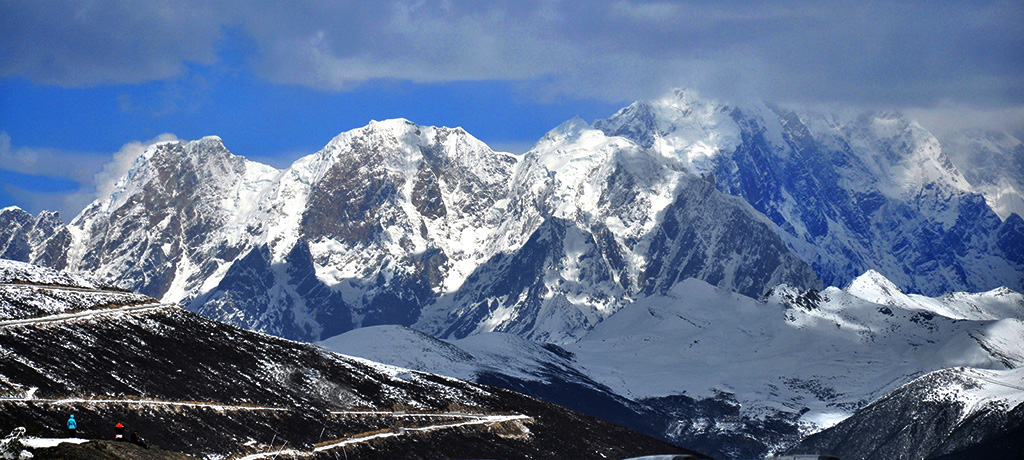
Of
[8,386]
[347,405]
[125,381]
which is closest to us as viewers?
[8,386]

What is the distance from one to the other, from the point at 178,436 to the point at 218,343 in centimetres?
5316

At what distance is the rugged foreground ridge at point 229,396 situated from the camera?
112 meters

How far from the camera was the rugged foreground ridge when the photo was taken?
11175 centimetres

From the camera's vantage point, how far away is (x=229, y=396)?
444 ft

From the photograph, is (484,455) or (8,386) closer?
(8,386)

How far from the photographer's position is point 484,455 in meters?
145

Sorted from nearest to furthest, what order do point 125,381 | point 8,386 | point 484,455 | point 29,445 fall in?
point 29,445
point 8,386
point 125,381
point 484,455

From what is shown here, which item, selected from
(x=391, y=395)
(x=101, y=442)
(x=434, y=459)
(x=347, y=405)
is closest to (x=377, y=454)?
(x=434, y=459)

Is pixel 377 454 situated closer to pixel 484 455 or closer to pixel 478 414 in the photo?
pixel 484 455

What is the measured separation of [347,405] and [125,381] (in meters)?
38.2

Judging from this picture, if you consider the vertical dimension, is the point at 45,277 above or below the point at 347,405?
above

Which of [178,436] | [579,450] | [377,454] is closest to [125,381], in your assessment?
[178,436]

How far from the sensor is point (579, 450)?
165m

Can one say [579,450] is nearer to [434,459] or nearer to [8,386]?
[434,459]
